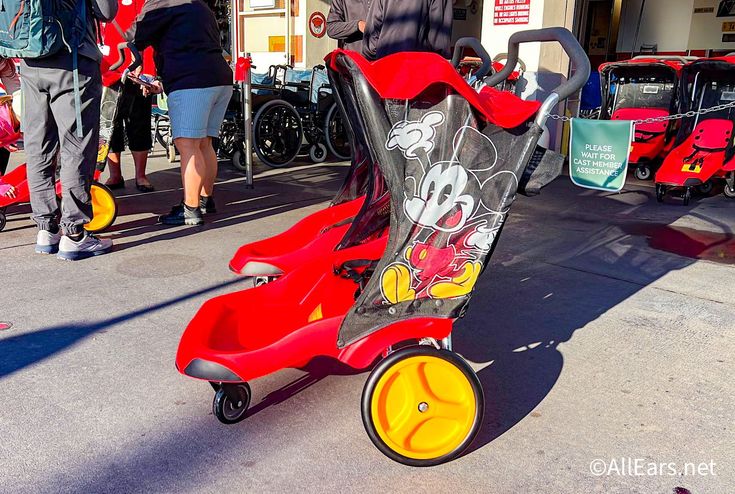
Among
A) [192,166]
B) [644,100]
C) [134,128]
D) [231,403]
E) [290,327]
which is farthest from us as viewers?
[644,100]

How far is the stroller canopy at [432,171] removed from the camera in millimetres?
2102

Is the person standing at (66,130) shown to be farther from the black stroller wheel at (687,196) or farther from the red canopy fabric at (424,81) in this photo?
the black stroller wheel at (687,196)

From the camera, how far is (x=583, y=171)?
443 centimetres

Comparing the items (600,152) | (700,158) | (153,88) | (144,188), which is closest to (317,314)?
(600,152)

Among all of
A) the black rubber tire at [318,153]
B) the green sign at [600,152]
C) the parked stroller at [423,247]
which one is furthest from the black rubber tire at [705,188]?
the parked stroller at [423,247]

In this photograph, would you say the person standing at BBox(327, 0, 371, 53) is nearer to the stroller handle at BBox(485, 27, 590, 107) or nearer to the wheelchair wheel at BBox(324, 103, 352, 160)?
the wheelchair wheel at BBox(324, 103, 352, 160)

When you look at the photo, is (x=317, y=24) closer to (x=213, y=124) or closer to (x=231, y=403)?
(x=213, y=124)

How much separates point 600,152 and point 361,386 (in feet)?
8.34

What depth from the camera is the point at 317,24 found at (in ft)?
38.7

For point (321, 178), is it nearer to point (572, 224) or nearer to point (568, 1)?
point (572, 224)

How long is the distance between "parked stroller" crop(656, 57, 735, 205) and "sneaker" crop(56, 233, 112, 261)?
492 centimetres

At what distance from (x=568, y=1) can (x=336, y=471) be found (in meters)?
7.28

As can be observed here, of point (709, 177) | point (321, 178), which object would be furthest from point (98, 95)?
point (709, 177)

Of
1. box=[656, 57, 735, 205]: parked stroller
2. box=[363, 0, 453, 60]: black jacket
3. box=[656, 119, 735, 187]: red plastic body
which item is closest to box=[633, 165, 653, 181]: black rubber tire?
box=[656, 57, 735, 205]: parked stroller
